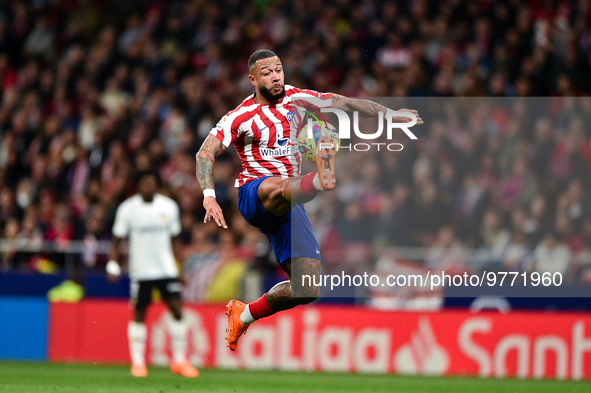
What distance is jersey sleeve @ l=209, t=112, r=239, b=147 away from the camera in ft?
21.4

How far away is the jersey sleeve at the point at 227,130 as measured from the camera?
654 cm


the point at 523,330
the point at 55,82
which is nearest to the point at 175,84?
the point at 55,82

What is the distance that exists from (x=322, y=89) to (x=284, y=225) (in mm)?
6509

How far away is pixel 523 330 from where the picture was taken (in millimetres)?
10461

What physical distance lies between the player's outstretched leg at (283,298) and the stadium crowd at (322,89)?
147 inches

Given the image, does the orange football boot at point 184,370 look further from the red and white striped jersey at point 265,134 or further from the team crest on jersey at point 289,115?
the team crest on jersey at point 289,115

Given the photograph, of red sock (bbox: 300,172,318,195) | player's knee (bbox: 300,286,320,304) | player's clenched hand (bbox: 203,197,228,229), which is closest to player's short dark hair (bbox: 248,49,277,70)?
red sock (bbox: 300,172,318,195)

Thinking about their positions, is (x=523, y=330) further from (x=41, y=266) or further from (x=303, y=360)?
(x=41, y=266)

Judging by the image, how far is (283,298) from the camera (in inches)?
259

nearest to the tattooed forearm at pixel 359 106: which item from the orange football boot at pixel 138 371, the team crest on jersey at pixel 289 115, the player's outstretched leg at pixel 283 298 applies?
the team crest on jersey at pixel 289 115

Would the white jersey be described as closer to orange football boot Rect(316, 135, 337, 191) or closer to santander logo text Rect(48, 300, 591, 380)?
santander logo text Rect(48, 300, 591, 380)

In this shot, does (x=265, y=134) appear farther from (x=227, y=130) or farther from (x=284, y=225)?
(x=284, y=225)

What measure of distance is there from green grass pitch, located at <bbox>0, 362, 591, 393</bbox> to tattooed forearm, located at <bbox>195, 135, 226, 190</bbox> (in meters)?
2.69

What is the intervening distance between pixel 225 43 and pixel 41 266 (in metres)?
5.10
